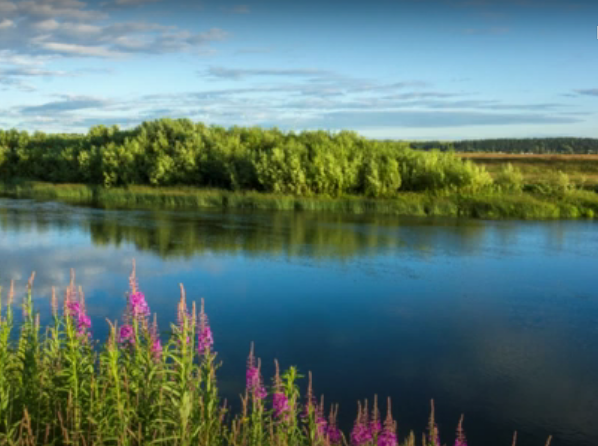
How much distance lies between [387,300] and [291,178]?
25.5 m

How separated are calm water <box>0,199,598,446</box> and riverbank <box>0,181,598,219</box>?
548 cm

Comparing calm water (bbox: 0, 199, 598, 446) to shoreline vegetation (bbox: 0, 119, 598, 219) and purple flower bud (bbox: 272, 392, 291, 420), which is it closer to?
purple flower bud (bbox: 272, 392, 291, 420)

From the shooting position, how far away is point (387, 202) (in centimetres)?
3512

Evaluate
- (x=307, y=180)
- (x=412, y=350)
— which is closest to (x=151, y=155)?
(x=307, y=180)

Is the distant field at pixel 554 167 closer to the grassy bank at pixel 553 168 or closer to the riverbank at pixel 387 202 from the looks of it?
the grassy bank at pixel 553 168

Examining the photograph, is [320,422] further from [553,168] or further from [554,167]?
[554,167]

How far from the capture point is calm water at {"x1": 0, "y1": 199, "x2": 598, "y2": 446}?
9.04m

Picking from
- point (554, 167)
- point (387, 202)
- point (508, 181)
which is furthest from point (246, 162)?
point (554, 167)

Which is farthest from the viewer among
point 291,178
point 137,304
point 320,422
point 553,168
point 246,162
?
point 553,168

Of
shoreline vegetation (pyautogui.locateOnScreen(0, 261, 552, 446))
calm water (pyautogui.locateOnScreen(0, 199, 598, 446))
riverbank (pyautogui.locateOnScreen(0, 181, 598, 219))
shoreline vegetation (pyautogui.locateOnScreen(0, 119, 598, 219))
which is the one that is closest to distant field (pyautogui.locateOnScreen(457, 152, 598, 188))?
shoreline vegetation (pyautogui.locateOnScreen(0, 119, 598, 219))

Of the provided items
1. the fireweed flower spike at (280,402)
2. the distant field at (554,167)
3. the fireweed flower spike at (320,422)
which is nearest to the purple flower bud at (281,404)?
the fireweed flower spike at (280,402)

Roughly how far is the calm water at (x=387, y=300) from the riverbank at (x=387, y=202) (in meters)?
5.48

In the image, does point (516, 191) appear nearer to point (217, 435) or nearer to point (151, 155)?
point (151, 155)

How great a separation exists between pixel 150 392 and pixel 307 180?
34.9 metres
